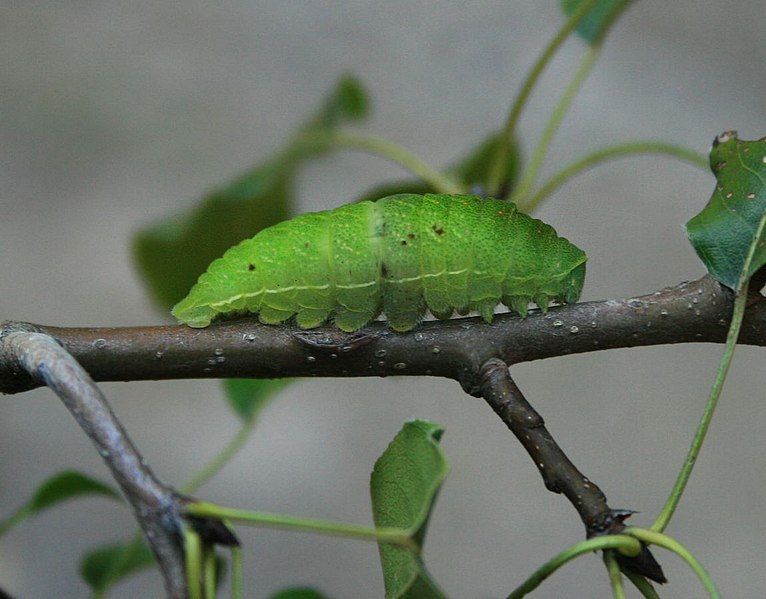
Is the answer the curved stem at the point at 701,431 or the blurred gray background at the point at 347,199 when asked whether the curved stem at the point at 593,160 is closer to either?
the curved stem at the point at 701,431

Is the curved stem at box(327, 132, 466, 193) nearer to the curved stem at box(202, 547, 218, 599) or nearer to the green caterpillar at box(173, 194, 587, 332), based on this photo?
the green caterpillar at box(173, 194, 587, 332)

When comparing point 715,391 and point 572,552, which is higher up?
point 715,391

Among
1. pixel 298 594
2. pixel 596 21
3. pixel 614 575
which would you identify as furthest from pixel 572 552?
pixel 596 21

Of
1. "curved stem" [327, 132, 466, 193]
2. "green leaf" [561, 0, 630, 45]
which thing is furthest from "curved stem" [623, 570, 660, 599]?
"green leaf" [561, 0, 630, 45]

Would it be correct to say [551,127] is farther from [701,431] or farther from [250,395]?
[701,431]

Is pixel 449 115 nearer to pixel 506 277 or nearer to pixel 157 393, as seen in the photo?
pixel 157 393

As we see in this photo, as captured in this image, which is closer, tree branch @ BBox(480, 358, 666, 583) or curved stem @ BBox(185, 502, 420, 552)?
curved stem @ BBox(185, 502, 420, 552)
